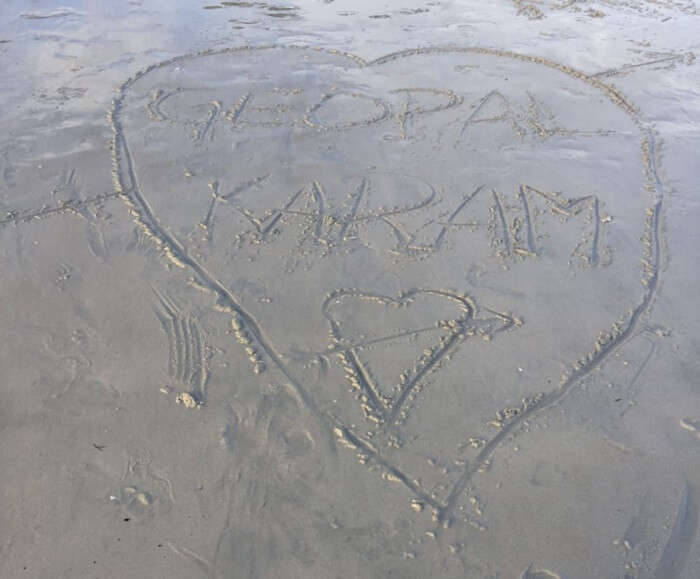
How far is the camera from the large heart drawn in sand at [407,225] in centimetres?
387

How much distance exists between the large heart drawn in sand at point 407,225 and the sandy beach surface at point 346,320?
28 mm

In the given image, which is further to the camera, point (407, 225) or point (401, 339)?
point (407, 225)

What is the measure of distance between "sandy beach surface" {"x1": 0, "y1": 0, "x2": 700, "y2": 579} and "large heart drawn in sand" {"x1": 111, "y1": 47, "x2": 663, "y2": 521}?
28 mm

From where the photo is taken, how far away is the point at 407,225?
17.3ft

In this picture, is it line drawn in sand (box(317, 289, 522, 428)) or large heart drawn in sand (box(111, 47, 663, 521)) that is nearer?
line drawn in sand (box(317, 289, 522, 428))

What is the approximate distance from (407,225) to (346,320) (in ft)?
4.53

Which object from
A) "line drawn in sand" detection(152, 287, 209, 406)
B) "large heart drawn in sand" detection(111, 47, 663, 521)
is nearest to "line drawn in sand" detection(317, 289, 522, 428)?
"large heart drawn in sand" detection(111, 47, 663, 521)

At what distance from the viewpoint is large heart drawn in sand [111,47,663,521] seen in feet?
12.7

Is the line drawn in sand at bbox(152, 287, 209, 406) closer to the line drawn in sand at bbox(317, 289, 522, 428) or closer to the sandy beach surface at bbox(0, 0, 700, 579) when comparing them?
the sandy beach surface at bbox(0, 0, 700, 579)

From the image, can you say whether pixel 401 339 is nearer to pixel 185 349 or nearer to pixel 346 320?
pixel 346 320

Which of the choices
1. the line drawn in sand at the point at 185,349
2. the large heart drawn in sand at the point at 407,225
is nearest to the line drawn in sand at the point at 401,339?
the large heart drawn in sand at the point at 407,225

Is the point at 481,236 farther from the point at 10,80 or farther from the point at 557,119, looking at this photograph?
the point at 10,80

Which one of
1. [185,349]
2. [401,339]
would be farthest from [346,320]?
[185,349]

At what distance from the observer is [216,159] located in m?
6.12
